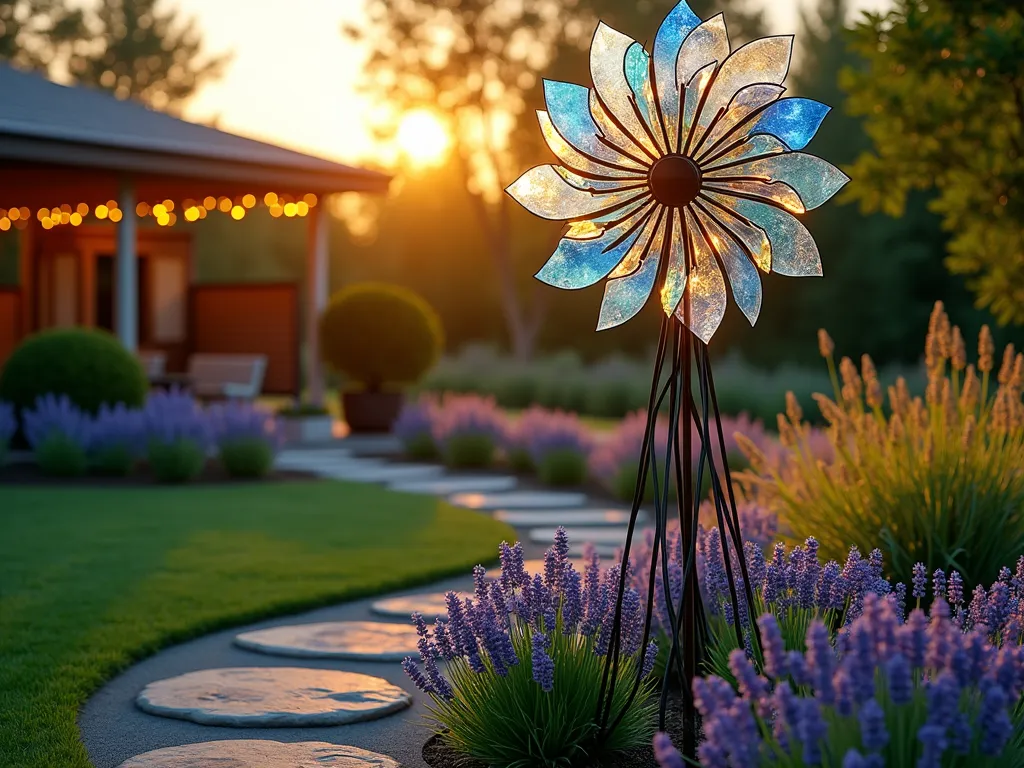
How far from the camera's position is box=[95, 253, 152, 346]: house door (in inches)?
734

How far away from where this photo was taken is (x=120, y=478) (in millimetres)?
10031

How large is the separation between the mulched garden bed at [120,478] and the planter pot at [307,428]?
3317 mm

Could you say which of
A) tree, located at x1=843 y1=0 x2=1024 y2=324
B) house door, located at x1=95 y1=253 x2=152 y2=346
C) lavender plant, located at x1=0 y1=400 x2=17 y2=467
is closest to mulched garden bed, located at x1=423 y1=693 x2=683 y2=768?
tree, located at x1=843 y1=0 x2=1024 y2=324

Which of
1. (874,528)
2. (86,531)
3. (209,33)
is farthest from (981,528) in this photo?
(209,33)

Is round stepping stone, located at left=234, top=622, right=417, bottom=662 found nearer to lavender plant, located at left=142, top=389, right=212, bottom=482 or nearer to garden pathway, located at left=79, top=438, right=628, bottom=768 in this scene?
garden pathway, located at left=79, top=438, right=628, bottom=768

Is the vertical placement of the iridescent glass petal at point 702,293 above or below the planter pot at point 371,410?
above

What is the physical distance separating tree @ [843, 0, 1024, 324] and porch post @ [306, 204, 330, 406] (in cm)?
835

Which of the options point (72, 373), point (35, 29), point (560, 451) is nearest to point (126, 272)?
point (72, 373)

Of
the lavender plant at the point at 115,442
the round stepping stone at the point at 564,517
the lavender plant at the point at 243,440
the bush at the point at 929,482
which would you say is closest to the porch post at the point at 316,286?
the lavender plant at the point at 243,440

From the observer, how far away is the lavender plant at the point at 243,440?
1020 centimetres

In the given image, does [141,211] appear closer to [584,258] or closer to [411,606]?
[411,606]

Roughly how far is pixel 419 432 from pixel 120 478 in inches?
128

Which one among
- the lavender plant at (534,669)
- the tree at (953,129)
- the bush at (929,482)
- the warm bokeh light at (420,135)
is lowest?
the lavender plant at (534,669)

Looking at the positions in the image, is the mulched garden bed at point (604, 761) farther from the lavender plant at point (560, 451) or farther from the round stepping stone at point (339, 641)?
the lavender plant at point (560, 451)
